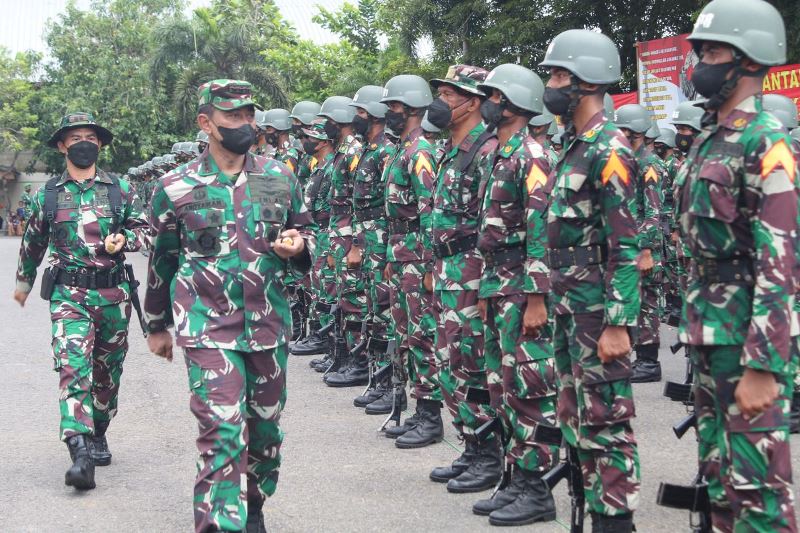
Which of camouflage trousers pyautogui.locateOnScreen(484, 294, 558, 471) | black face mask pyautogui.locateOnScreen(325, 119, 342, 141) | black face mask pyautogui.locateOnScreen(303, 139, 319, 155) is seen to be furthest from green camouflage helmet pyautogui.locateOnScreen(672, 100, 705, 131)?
camouflage trousers pyautogui.locateOnScreen(484, 294, 558, 471)

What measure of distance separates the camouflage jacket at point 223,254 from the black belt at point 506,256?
3.69 ft

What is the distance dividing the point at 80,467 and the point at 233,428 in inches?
81.0

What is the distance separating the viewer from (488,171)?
19.2 feet

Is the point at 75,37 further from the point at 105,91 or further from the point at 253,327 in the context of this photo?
the point at 253,327

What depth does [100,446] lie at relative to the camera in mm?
7039

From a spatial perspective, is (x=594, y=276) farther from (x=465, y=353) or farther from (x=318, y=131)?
(x=318, y=131)

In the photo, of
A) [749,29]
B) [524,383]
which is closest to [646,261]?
[524,383]

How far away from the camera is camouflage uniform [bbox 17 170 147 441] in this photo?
6.63 metres

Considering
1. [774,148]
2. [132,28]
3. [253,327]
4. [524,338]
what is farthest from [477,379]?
[132,28]

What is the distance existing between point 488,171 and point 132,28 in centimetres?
4522

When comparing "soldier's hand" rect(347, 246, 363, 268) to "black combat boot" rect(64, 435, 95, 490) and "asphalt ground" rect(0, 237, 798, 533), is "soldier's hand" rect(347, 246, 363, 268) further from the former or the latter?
"black combat boot" rect(64, 435, 95, 490)

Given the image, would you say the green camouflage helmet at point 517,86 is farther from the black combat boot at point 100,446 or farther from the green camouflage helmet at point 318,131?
the green camouflage helmet at point 318,131

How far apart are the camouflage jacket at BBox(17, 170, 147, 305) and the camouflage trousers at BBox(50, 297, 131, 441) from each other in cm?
9

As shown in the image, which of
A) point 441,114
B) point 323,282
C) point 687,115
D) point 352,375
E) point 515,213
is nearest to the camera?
point 515,213
